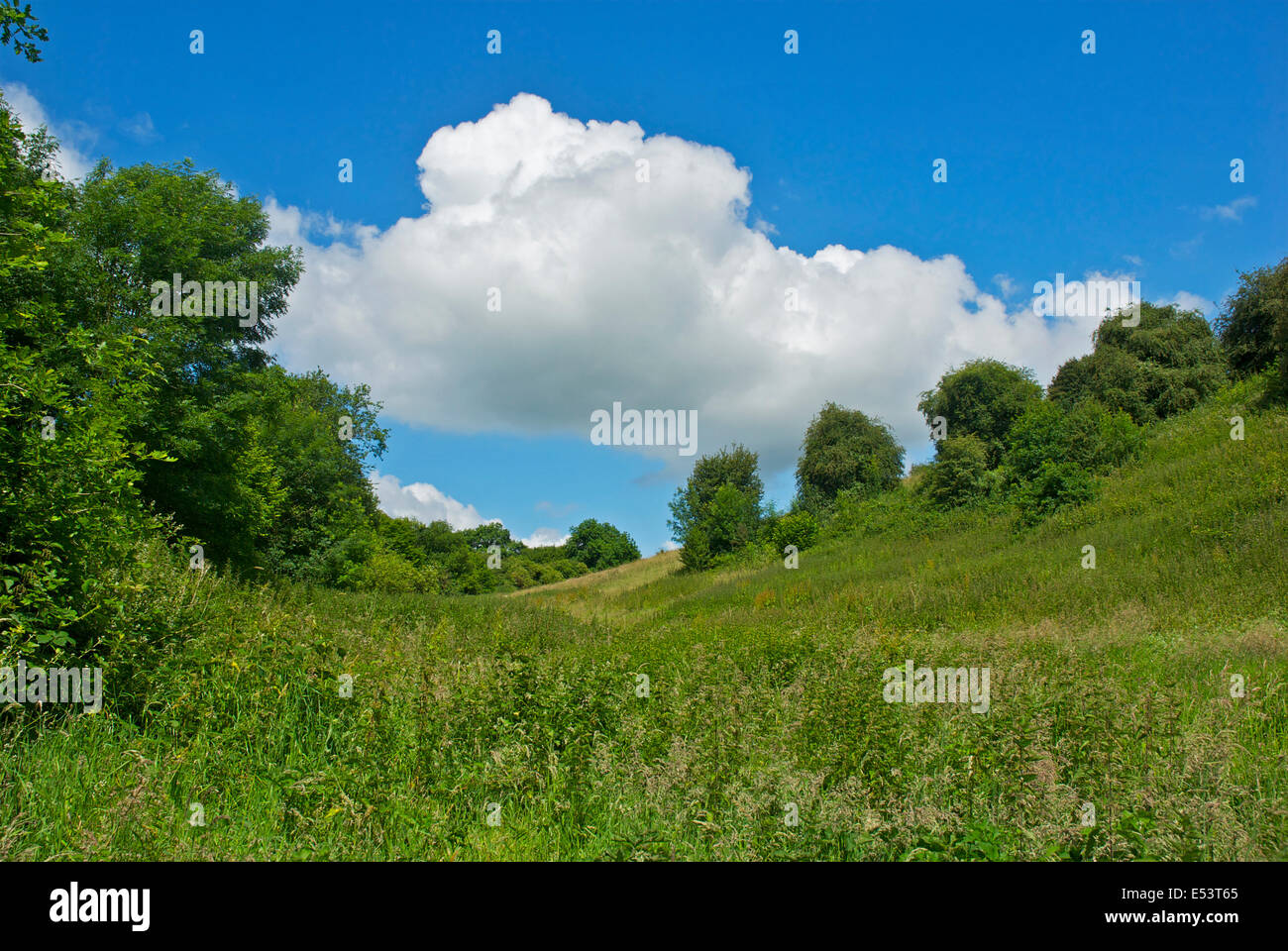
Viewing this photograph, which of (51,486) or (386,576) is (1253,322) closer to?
(51,486)

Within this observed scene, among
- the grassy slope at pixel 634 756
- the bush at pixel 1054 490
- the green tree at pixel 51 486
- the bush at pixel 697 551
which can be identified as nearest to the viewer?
the grassy slope at pixel 634 756

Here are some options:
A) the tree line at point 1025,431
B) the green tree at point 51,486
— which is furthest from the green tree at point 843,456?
the green tree at point 51,486

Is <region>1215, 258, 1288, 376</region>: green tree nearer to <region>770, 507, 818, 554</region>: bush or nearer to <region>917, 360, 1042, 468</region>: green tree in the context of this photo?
<region>917, 360, 1042, 468</region>: green tree

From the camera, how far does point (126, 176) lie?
19297mm

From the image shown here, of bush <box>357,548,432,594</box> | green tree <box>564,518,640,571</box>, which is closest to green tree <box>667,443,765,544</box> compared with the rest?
bush <box>357,548,432,594</box>

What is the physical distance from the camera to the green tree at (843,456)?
156 ft

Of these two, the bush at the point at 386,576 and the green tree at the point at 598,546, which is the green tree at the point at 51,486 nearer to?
the bush at the point at 386,576

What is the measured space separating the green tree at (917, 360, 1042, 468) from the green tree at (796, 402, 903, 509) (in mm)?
6042

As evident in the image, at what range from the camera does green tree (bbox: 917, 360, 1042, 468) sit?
126 feet

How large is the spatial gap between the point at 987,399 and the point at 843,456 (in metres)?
11.0

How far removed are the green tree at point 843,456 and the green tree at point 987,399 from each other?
6042mm

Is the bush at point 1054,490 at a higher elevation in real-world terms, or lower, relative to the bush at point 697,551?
higher

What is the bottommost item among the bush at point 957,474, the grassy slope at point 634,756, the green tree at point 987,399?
the grassy slope at point 634,756

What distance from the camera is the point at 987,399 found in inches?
1564
